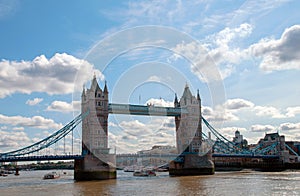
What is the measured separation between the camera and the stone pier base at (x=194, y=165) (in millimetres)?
59156

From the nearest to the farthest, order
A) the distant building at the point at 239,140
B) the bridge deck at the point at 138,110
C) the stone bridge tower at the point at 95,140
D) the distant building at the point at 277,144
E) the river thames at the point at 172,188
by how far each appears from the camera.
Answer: the river thames at the point at 172,188 < the stone bridge tower at the point at 95,140 < the bridge deck at the point at 138,110 < the distant building at the point at 277,144 < the distant building at the point at 239,140

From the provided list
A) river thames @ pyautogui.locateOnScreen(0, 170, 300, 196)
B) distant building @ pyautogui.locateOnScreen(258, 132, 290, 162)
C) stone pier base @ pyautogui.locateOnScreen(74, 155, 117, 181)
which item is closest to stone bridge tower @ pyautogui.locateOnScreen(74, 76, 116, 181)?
stone pier base @ pyautogui.locateOnScreen(74, 155, 117, 181)

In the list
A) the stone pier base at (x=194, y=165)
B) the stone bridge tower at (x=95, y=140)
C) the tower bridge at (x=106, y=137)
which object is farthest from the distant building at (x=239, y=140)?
the stone bridge tower at (x=95, y=140)

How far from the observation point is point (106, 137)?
175 feet

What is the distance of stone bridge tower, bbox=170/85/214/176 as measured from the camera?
59.7m

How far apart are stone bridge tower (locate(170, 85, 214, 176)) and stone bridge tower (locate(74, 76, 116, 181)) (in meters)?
14.2

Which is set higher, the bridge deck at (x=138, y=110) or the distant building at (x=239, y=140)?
the bridge deck at (x=138, y=110)

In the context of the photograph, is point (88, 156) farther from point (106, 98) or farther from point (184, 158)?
point (184, 158)

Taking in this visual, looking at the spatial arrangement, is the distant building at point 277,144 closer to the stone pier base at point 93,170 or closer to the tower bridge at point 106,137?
the tower bridge at point 106,137

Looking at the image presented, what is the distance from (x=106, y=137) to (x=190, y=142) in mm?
16561

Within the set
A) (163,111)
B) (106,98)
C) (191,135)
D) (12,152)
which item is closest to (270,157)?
(191,135)

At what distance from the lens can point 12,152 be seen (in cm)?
4841

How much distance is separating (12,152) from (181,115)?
27.3 meters

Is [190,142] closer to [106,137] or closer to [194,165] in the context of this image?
[194,165]
